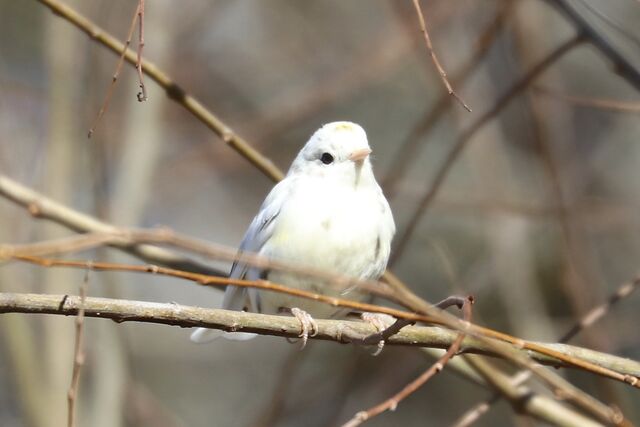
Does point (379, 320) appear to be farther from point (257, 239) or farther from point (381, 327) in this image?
point (257, 239)

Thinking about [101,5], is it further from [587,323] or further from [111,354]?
[587,323]

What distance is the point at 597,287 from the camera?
4.89m

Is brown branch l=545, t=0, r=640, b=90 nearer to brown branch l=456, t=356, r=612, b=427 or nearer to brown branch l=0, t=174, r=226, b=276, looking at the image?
brown branch l=456, t=356, r=612, b=427

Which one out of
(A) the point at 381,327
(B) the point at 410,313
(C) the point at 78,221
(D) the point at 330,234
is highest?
(C) the point at 78,221

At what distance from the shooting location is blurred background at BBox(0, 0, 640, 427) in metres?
4.07

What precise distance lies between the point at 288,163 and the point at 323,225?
10.7 feet

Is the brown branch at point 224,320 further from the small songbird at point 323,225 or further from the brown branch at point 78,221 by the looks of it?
the brown branch at point 78,221

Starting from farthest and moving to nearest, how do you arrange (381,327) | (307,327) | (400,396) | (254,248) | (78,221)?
(254,248) < (78,221) < (381,327) < (307,327) < (400,396)

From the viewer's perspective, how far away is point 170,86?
116 inches

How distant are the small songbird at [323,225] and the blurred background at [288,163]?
32 centimetres

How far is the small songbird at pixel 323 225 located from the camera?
118 inches

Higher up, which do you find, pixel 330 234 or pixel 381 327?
pixel 330 234

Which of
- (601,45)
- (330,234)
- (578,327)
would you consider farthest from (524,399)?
(601,45)

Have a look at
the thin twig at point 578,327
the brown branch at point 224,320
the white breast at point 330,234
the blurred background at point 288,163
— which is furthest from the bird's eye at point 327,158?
the thin twig at point 578,327
